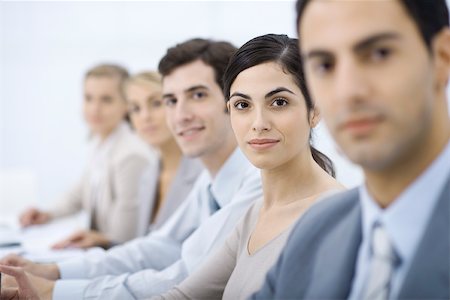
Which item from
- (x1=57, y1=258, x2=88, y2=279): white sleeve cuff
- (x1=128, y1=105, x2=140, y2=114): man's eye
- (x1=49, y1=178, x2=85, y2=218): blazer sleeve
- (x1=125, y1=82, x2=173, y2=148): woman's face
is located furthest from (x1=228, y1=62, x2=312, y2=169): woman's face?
(x1=49, y1=178, x2=85, y2=218): blazer sleeve

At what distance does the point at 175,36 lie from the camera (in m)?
5.15

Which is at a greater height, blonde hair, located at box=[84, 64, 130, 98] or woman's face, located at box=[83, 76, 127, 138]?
blonde hair, located at box=[84, 64, 130, 98]

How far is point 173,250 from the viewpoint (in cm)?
195

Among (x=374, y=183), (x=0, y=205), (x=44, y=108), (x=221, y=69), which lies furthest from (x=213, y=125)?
(x=44, y=108)

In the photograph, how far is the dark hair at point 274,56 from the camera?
3.92ft

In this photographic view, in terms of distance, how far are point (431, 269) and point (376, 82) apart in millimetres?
219

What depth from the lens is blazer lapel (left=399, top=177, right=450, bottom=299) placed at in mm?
729

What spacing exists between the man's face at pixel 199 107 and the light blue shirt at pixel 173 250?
96 millimetres

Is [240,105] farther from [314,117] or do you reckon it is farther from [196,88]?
[196,88]

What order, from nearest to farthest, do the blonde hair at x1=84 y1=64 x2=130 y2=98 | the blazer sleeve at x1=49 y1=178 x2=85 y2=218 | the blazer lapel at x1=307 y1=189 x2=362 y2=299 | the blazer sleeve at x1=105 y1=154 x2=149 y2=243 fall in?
1. the blazer lapel at x1=307 y1=189 x2=362 y2=299
2. the blazer sleeve at x1=105 y1=154 x2=149 y2=243
3. the blonde hair at x1=84 y1=64 x2=130 y2=98
4. the blazer sleeve at x1=49 y1=178 x2=85 y2=218

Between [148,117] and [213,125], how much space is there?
85cm

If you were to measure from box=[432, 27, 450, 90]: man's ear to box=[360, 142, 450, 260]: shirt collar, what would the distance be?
82 millimetres

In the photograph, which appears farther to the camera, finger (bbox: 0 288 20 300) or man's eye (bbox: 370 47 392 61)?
finger (bbox: 0 288 20 300)

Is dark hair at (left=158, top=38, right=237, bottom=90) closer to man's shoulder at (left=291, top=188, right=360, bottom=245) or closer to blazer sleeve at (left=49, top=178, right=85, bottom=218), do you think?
man's shoulder at (left=291, top=188, right=360, bottom=245)
